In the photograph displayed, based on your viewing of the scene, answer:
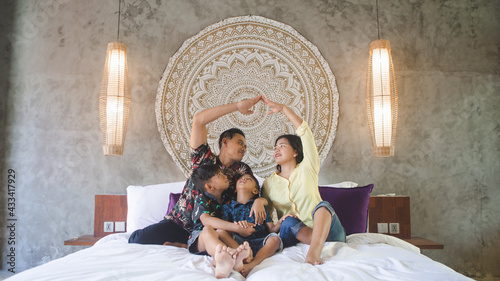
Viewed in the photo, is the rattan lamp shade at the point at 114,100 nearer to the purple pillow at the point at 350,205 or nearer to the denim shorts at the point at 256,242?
the denim shorts at the point at 256,242

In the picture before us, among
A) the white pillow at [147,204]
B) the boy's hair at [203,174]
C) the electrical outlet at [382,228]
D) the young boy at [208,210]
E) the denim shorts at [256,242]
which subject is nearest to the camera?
the young boy at [208,210]

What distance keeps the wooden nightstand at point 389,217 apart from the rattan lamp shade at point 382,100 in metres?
0.36

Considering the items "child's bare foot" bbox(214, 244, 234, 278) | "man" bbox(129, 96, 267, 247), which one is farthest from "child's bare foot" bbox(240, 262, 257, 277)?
"man" bbox(129, 96, 267, 247)

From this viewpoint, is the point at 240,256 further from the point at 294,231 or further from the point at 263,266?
the point at 294,231

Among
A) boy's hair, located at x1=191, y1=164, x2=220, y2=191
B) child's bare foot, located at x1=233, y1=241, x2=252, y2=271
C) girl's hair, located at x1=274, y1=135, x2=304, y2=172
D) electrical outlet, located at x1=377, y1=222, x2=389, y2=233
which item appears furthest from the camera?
electrical outlet, located at x1=377, y1=222, x2=389, y2=233

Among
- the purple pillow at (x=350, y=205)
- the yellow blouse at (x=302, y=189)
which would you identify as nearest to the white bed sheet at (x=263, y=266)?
the yellow blouse at (x=302, y=189)

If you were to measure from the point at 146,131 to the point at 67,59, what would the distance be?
912 millimetres

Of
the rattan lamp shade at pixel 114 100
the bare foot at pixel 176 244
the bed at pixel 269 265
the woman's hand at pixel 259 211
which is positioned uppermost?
the rattan lamp shade at pixel 114 100

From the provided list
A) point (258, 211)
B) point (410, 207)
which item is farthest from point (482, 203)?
point (258, 211)

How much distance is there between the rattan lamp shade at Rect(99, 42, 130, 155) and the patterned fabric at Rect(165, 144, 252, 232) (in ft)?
2.78

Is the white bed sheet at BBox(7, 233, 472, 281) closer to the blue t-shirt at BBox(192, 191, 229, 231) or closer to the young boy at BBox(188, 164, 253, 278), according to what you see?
the young boy at BBox(188, 164, 253, 278)

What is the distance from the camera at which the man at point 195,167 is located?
2.05 m

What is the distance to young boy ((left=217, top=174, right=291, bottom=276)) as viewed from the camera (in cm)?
176

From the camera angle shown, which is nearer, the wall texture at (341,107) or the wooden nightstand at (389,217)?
the wooden nightstand at (389,217)
